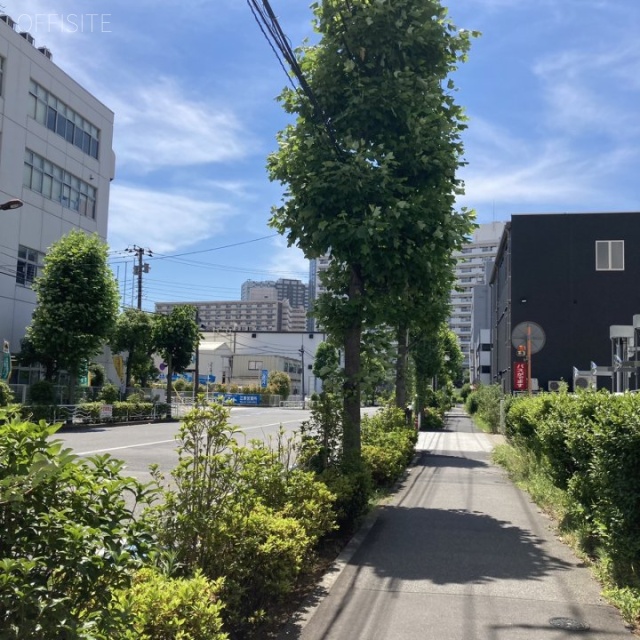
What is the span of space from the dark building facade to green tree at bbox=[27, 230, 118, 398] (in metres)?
19.5

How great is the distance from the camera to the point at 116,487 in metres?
2.38

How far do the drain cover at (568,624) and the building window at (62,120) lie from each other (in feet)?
108

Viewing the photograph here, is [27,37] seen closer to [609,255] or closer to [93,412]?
[93,412]

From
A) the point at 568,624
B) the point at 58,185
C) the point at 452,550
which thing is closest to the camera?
the point at 568,624

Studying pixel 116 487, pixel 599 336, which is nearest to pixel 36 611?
pixel 116 487

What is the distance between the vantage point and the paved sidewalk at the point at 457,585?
4.57m

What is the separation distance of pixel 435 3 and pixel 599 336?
85.0ft

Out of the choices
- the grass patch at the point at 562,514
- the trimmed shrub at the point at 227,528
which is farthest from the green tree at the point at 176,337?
the trimmed shrub at the point at 227,528

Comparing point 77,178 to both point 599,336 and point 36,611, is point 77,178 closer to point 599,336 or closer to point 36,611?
point 599,336

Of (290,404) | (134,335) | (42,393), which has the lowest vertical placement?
(290,404)

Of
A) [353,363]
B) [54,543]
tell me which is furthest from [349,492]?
[54,543]

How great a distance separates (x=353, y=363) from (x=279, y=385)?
61315 millimetres

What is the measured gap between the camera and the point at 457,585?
562 centimetres

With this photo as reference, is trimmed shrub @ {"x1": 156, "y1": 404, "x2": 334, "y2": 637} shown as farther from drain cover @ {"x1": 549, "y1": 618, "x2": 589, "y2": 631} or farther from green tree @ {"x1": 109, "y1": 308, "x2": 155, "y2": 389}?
green tree @ {"x1": 109, "y1": 308, "x2": 155, "y2": 389}
